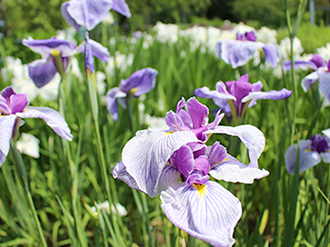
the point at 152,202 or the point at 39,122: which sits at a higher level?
the point at 39,122

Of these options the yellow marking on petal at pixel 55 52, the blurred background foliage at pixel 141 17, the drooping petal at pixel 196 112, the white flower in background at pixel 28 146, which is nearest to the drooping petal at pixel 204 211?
the drooping petal at pixel 196 112

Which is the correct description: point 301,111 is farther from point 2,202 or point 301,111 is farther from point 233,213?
point 2,202

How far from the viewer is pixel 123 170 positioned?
0.62 metres

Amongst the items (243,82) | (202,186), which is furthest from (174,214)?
(243,82)

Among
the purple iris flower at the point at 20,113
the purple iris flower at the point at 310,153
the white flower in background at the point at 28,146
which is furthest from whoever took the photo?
the white flower in background at the point at 28,146

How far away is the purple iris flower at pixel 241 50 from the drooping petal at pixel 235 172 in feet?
2.06

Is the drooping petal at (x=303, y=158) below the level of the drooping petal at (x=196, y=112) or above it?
below

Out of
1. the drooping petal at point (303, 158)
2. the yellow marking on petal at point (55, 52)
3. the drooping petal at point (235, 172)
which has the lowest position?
the drooping petal at point (303, 158)

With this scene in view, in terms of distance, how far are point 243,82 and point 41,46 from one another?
67cm

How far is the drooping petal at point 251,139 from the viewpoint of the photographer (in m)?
0.59

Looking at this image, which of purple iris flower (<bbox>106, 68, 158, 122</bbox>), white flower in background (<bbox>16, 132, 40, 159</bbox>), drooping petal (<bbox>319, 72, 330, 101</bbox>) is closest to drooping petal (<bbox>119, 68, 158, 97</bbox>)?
purple iris flower (<bbox>106, 68, 158, 122</bbox>)

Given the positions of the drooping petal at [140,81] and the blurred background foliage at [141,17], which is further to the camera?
the blurred background foliage at [141,17]

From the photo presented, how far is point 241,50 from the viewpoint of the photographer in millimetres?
1185

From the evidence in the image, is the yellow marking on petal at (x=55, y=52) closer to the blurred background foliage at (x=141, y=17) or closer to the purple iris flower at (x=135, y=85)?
the purple iris flower at (x=135, y=85)
